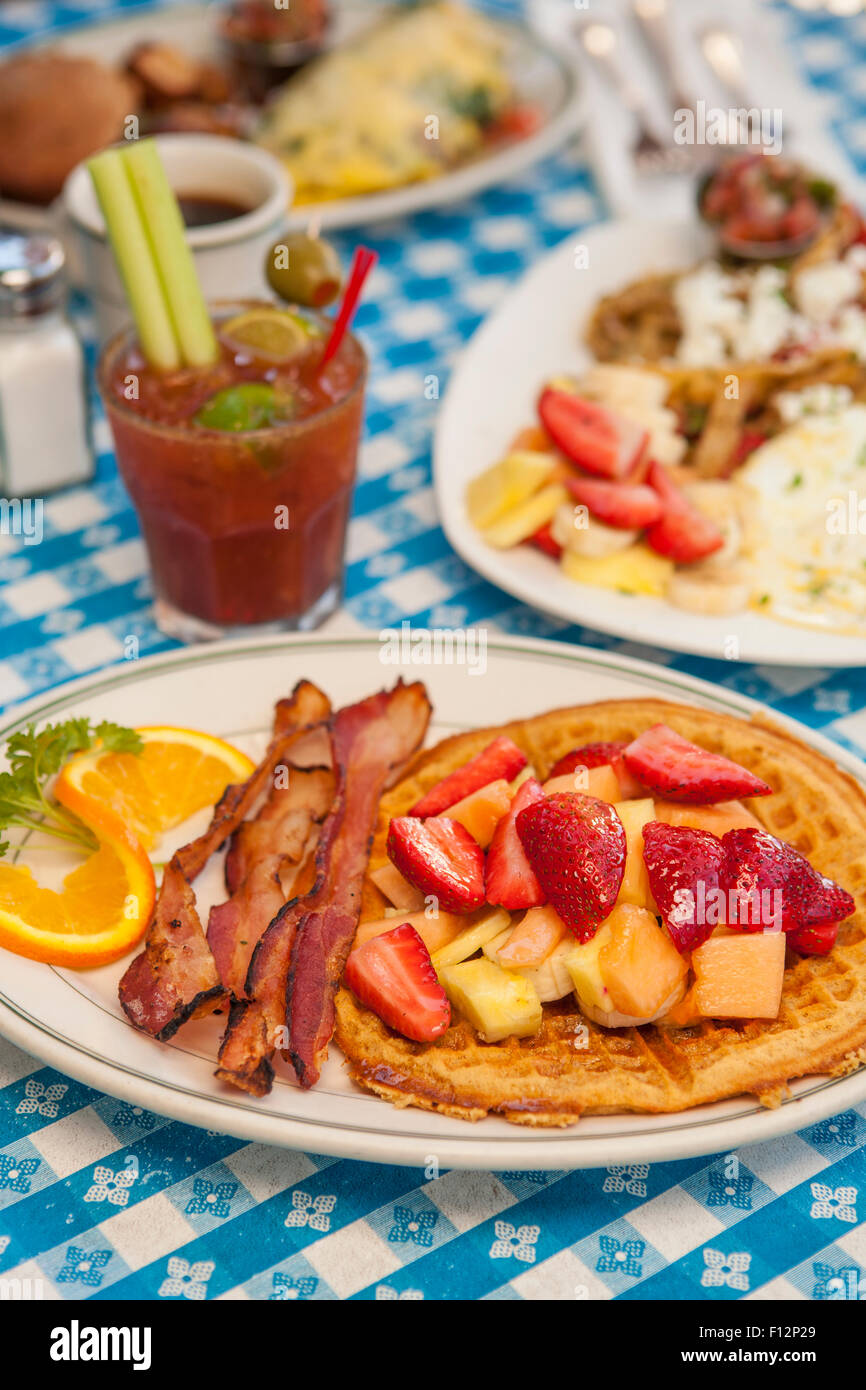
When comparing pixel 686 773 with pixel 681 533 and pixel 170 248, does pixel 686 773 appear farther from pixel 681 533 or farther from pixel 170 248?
pixel 170 248

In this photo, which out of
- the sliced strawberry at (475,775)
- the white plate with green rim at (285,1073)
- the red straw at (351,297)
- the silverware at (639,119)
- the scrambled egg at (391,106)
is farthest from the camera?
the silverware at (639,119)

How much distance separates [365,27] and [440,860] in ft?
13.1

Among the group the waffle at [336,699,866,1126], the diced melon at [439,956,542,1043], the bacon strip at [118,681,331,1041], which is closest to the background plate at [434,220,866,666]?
the waffle at [336,699,866,1126]

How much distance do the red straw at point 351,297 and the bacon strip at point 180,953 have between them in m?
0.94

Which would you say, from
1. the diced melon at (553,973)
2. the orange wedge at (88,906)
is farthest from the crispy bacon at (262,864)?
the diced melon at (553,973)

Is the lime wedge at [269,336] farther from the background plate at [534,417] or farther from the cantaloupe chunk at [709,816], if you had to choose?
the cantaloupe chunk at [709,816]

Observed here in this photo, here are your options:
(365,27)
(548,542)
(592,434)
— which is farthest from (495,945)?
(365,27)

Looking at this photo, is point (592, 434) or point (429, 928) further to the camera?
point (592, 434)

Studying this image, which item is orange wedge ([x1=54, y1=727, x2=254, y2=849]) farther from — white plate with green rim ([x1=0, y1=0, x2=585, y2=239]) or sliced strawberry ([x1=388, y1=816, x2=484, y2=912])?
white plate with green rim ([x1=0, y1=0, x2=585, y2=239])

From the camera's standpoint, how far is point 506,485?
3211 mm

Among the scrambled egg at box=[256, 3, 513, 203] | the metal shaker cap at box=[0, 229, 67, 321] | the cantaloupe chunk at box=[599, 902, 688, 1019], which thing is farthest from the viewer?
the scrambled egg at box=[256, 3, 513, 203]

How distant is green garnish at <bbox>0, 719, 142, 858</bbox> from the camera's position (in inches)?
95.7

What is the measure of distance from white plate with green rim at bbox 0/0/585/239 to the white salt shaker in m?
1.20

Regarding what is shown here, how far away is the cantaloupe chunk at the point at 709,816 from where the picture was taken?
90.7 inches
